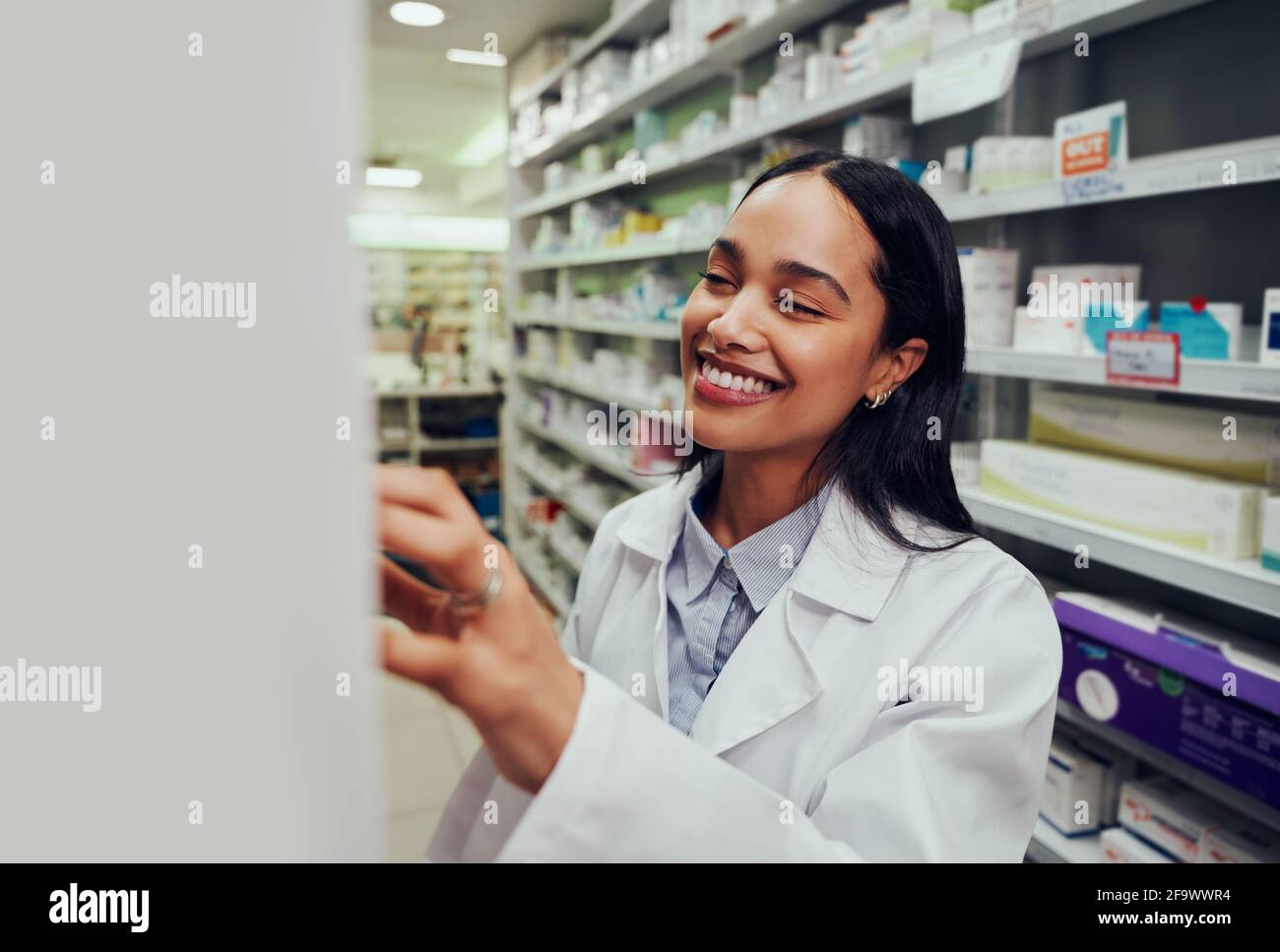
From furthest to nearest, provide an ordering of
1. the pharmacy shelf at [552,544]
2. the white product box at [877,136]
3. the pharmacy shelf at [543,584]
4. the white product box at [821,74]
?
the pharmacy shelf at [543,584] → the pharmacy shelf at [552,544] → the white product box at [821,74] → the white product box at [877,136]

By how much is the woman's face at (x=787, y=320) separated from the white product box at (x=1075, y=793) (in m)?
1.15

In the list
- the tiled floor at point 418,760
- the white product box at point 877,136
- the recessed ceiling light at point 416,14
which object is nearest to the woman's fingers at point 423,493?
the white product box at point 877,136

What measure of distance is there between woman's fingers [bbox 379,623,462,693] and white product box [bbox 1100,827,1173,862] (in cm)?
171

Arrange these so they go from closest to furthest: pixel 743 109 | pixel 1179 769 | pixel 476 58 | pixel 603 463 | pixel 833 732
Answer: pixel 833 732, pixel 1179 769, pixel 743 109, pixel 603 463, pixel 476 58

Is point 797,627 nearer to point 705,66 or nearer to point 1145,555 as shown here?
point 1145,555

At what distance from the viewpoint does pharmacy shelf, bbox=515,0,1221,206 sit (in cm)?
162

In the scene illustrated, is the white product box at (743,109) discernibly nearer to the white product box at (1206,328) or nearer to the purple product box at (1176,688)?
the white product box at (1206,328)

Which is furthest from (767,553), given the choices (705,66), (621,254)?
(621,254)

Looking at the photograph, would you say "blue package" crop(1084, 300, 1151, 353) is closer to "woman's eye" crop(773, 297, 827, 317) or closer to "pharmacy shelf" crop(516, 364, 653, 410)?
"woman's eye" crop(773, 297, 827, 317)

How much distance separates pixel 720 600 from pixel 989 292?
1095 millimetres

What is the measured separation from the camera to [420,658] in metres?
0.49

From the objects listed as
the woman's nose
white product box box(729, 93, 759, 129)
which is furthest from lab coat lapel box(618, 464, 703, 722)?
white product box box(729, 93, 759, 129)

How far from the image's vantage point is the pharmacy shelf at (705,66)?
2.70 meters
